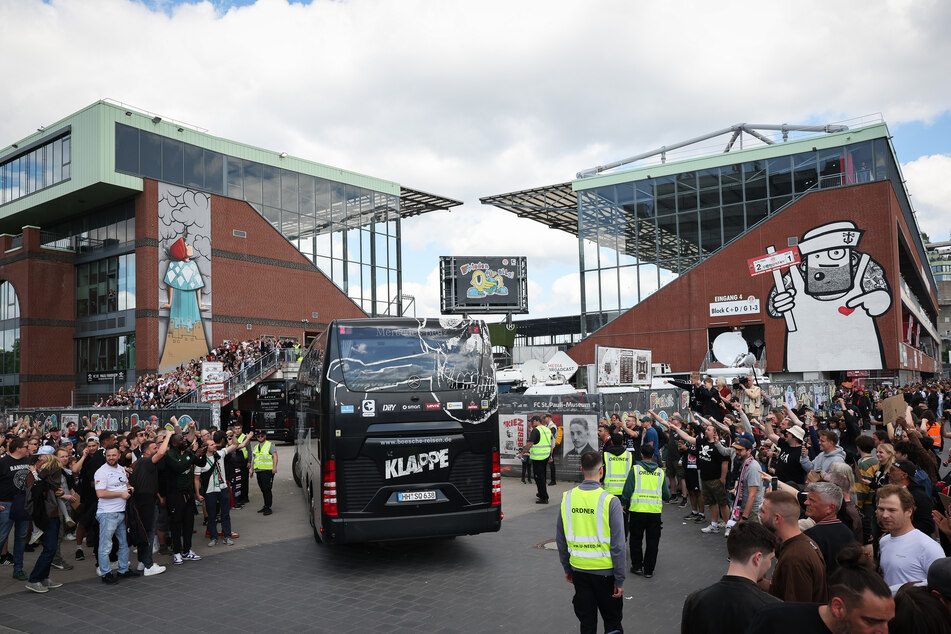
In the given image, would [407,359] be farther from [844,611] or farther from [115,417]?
[115,417]

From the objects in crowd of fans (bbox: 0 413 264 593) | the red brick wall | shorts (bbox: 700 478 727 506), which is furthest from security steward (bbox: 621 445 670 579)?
the red brick wall

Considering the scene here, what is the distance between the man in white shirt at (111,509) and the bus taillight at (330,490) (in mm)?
2744

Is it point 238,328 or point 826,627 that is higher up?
point 238,328

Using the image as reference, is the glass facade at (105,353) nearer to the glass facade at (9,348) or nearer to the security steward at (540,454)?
the glass facade at (9,348)

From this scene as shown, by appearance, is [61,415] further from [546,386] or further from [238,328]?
[546,386]

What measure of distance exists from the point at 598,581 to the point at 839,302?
37.6 meters

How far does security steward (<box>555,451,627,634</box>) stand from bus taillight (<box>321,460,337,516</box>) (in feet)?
14.1

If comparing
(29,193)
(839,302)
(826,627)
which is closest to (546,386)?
(826,627)

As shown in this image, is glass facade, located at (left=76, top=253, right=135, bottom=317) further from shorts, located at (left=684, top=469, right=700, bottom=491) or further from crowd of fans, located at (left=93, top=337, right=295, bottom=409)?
shorts, located at (left=684, top=469, right=700, bottom=491)

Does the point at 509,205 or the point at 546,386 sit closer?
the point at 546,386

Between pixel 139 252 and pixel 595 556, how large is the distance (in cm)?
3887

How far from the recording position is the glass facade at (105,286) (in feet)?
128

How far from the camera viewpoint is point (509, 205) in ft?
172

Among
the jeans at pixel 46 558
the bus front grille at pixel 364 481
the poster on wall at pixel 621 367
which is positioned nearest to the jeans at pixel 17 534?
the jeans at pixel 46 558
